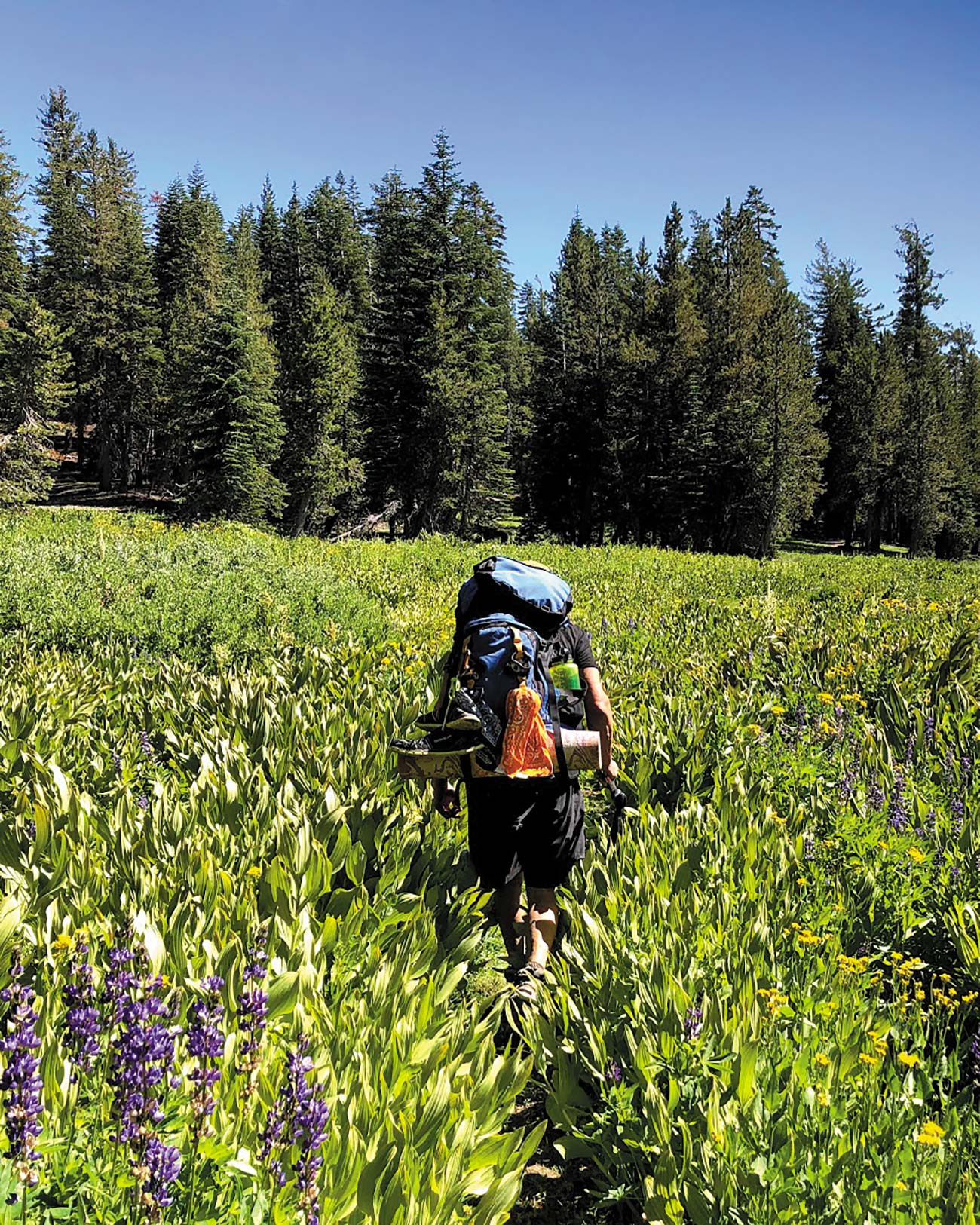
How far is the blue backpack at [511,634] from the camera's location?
10.8 feet

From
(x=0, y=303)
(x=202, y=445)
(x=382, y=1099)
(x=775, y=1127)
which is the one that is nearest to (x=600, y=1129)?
(x=775, y=1127)

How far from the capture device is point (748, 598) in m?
12.7

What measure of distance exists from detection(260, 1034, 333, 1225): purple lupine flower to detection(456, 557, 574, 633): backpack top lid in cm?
194

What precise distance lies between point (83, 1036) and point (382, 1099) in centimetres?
71

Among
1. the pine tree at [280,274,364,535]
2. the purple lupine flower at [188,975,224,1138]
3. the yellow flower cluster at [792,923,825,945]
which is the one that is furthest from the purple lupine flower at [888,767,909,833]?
the pine tree at [280,274,364,535]

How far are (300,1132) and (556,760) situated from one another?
180 centimetres

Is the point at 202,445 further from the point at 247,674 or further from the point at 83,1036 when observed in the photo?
the point at 83,1036

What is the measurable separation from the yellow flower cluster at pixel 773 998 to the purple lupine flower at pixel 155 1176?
1710 millimetres

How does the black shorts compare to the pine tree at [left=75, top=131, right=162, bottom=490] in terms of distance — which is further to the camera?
the pine tree at [left=75, top=131, right=162, bottom=490]

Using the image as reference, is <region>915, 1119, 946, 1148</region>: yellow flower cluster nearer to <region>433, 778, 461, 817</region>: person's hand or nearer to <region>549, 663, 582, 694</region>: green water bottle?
<region>549, 663, 582, 694</region>: green water bottle

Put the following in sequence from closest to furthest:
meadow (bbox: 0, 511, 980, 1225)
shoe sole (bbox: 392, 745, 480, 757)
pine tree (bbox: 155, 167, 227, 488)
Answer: meadow (bbox: 0, 511, 980, 1225) → shoe sole (bbox: 392, 745, 480, 757) → pine tree (bbox: 155, 167, 227, 488)

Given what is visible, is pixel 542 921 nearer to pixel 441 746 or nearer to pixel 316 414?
pixel 441 746

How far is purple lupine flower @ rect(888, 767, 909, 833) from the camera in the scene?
4.02 m

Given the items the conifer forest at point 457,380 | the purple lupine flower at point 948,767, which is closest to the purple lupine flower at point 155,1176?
the purple lupine flower at point 948,767
